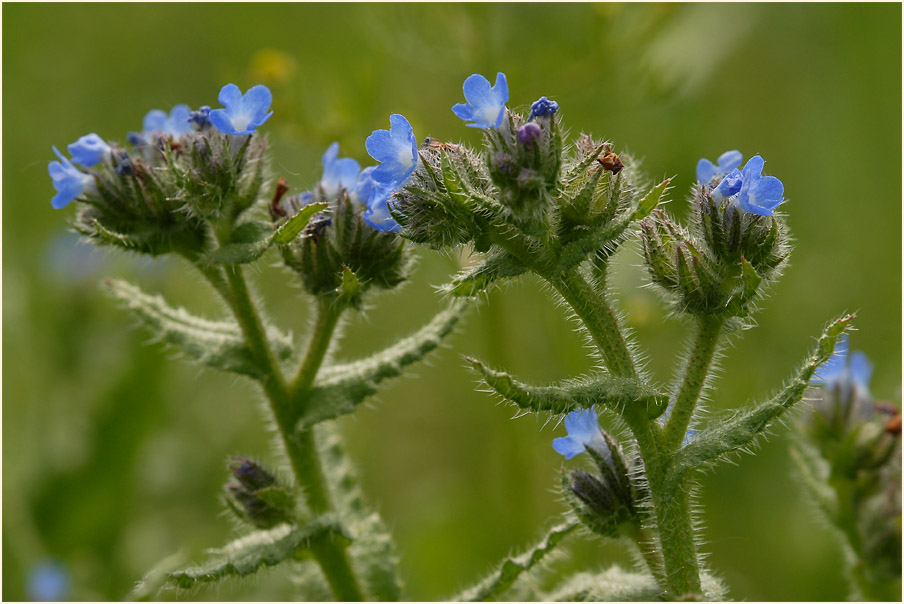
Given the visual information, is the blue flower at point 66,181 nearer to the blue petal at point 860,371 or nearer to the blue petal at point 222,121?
the blue petal at point 222,121

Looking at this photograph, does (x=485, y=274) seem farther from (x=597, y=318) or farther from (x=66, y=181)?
(x=66, y=181)

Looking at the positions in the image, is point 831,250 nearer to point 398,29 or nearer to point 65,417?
point 398,29

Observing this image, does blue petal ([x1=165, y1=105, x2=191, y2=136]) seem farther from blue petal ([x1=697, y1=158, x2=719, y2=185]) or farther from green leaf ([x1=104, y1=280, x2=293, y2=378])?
blue petal ([x1=697, y1=158, x2=719, y2=185])

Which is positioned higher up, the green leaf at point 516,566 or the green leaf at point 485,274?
the green leaf at point 485,274

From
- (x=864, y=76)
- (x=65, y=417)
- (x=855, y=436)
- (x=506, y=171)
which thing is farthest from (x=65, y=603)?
(x=864, y=76)

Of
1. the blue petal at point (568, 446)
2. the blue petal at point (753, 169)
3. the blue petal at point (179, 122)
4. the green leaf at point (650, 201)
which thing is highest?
the blue petal at point (179, 122)

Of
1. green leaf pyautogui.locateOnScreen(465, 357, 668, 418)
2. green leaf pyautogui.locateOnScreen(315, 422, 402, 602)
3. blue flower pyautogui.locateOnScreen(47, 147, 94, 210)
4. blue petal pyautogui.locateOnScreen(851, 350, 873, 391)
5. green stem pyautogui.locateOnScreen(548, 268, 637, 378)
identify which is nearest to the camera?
green leaf pyautogui.locateOnScreen(465, 357, 668, 418)

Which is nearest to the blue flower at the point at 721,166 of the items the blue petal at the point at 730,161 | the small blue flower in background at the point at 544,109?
the blue petal at the point at 730,161

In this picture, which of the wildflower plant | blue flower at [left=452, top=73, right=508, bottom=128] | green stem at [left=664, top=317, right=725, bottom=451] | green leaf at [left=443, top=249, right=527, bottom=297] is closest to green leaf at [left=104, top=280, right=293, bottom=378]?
the wildflower plant
